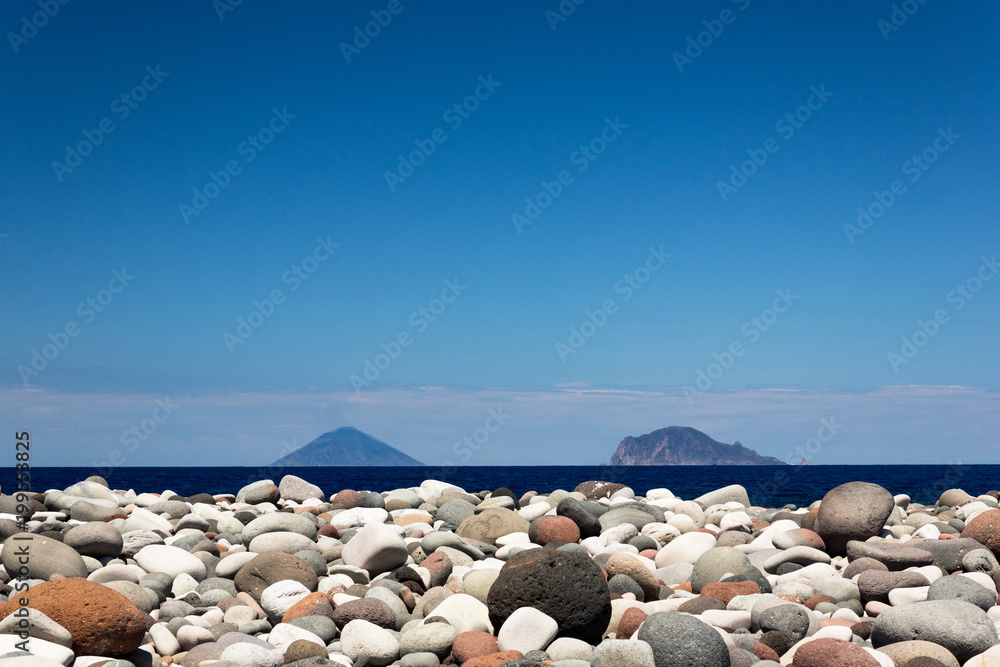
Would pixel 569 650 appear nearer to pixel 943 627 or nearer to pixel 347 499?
pixel 943 627

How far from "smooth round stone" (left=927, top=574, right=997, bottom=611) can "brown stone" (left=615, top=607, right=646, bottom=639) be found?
9.42ft

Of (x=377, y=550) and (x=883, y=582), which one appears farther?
(x=377, y=550)

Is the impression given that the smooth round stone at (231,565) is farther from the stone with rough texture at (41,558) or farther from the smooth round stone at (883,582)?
the smooth round stone at (883,582)

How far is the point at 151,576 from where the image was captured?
8898 mm

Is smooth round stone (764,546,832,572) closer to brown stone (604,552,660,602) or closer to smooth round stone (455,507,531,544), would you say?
brown stone (604,552,660,602)

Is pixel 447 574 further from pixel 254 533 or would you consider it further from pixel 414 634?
pixel 254 533

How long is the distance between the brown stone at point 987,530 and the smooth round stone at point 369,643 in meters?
7.82

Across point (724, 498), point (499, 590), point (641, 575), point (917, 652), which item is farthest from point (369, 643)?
point (724, 498)

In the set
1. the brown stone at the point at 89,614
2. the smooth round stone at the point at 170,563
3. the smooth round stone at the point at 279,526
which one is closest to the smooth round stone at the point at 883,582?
the brown stone at the point at 89,614

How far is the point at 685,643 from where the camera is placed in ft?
20.1

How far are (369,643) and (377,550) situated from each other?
9.10ft

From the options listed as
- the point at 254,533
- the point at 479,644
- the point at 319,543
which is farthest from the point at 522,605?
the point at 254,533

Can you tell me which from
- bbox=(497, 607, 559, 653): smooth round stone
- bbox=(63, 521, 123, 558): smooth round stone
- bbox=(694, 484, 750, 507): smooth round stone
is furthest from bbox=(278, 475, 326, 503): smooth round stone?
bbox=(497, 607, 559, 653): smooth round stone

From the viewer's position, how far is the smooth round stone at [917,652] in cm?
618
